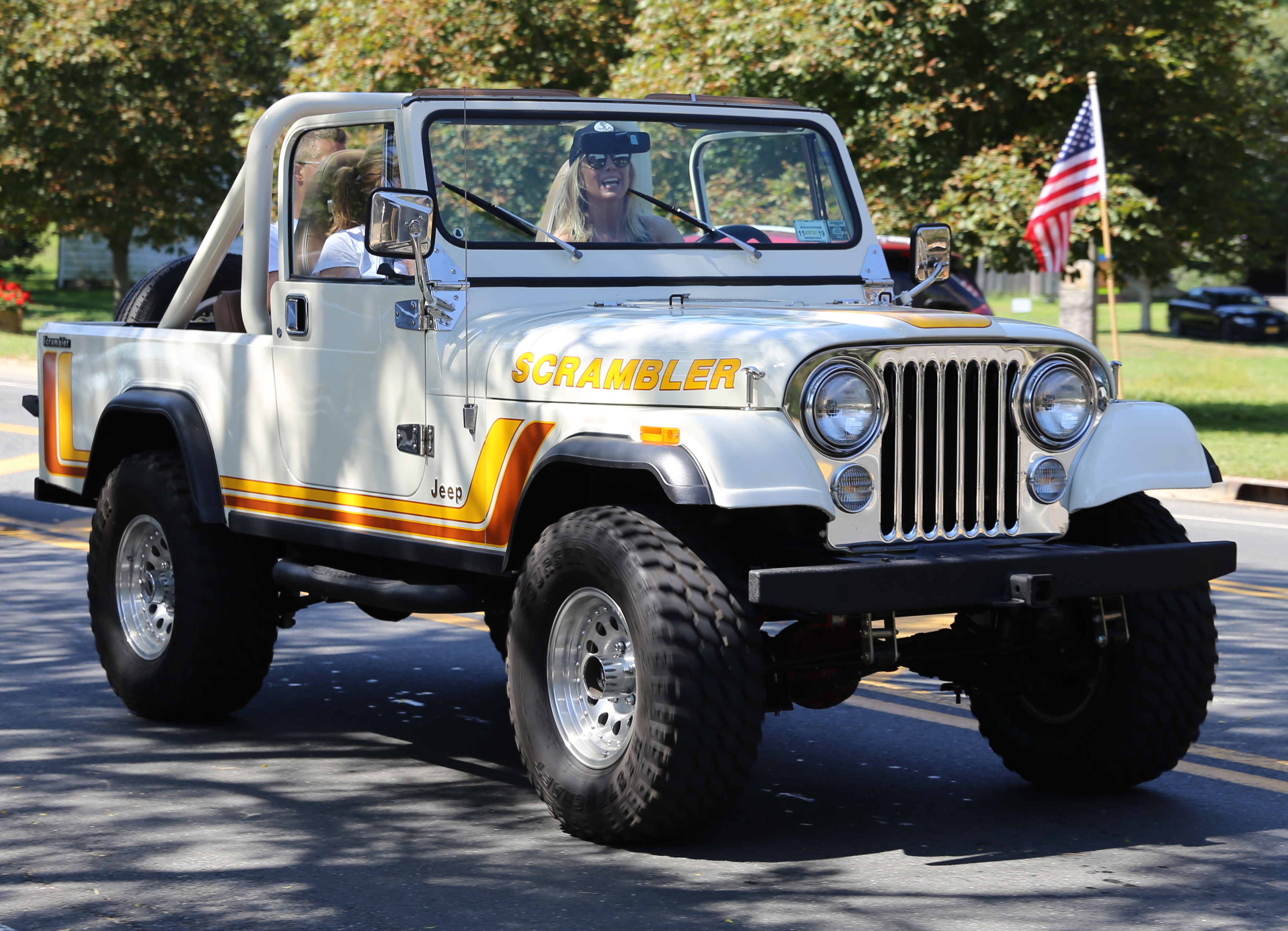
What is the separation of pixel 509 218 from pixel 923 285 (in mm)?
1491

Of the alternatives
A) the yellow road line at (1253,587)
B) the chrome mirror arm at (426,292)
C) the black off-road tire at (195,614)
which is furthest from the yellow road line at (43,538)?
the yellow road line at (1253,587)

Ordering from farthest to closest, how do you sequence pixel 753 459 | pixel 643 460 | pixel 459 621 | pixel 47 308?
pixel 47 308 < pixel 459 621 < pixel 643 460 < pixel 753 459

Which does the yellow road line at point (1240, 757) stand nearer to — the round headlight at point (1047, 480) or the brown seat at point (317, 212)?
the round headlight at point (1047, 480)

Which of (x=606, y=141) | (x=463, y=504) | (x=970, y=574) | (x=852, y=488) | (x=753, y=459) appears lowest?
(x=970, y=574)

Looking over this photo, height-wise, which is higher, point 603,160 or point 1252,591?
point 603,160

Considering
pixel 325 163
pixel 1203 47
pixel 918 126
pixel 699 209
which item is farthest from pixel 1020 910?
pixel 1203 47

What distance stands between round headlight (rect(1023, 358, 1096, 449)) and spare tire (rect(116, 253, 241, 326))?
11.9ft

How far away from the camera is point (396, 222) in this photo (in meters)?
5.73

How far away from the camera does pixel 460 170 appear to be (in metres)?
6.31

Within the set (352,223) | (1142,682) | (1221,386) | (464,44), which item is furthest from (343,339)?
A: (1221,386)

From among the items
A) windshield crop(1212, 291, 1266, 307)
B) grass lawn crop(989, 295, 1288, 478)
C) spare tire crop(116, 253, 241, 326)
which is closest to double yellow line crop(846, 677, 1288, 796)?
spare tire crop(116, 253, 241, 326)

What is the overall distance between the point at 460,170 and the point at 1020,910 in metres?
3.11

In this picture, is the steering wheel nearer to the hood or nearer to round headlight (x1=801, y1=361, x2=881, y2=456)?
the hood

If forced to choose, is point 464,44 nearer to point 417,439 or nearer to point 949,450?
point 417,439
